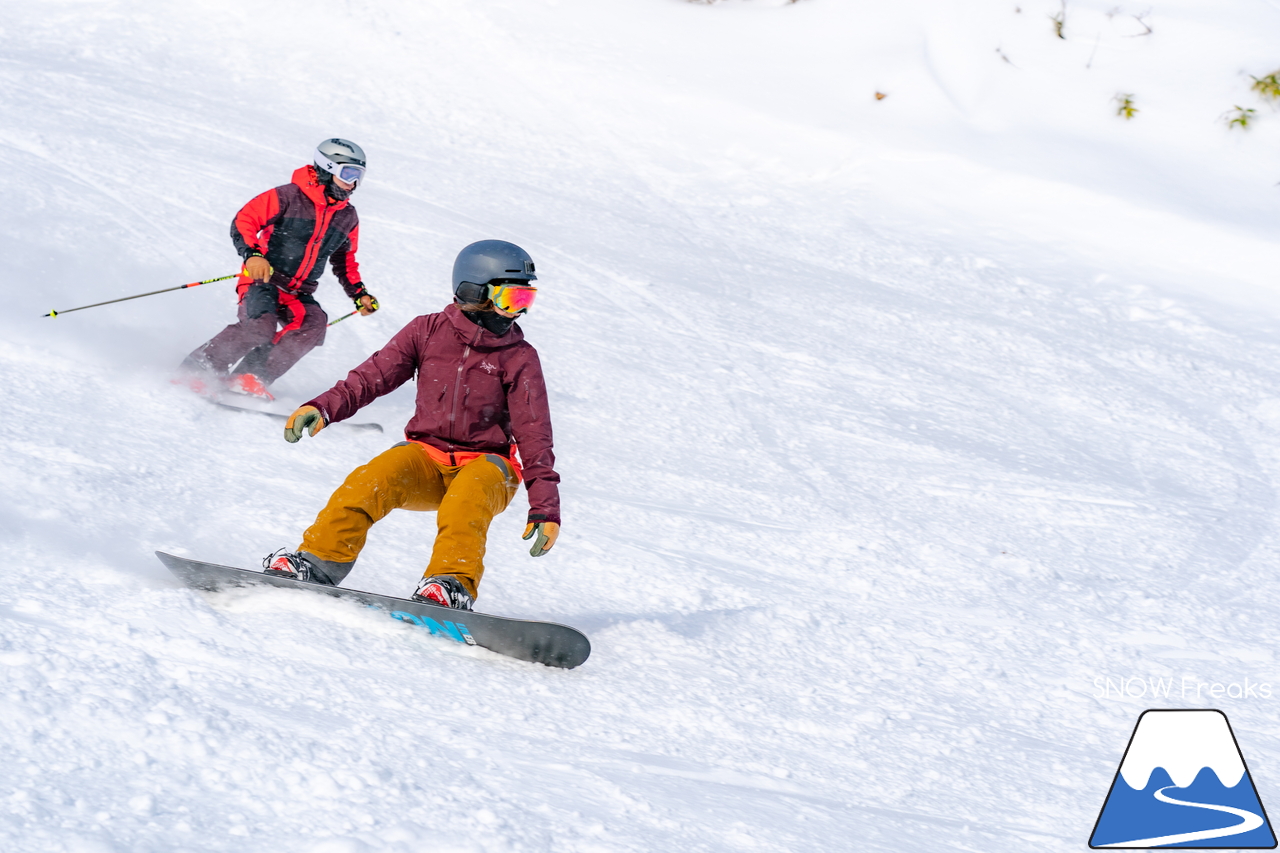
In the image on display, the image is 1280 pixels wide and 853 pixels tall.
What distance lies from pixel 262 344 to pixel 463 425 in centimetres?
292

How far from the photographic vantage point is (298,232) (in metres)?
6.15

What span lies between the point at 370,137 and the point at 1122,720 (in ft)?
35.1

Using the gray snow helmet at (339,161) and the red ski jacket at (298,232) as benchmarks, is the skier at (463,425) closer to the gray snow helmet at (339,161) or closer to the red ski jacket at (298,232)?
the gray snow helmet at (339,161)

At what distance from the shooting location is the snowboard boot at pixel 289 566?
3551 mm

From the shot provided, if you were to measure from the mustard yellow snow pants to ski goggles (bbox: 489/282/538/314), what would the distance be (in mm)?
584

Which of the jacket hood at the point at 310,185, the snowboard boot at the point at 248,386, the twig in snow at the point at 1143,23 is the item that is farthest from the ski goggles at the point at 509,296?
the twig in snow at the point at 1143,23

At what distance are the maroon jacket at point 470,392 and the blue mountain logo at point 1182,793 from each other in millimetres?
2278

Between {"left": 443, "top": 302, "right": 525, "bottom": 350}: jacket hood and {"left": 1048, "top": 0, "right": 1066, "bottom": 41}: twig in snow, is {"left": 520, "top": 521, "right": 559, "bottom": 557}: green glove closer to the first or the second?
{"left": 443, "top": 302, "right": 525, "bottom": 350}: jacket hood

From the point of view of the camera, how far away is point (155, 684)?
2715 millimetres

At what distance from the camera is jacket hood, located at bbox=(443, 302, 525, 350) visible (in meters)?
3.98

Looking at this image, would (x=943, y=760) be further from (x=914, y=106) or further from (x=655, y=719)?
(x=914, y=106)

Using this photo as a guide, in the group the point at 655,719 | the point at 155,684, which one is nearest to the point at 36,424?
the point at 155,684

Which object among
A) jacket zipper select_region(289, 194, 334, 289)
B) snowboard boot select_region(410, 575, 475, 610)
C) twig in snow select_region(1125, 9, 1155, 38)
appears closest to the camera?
snowboard boot select_region(410, 575, 475, 610)

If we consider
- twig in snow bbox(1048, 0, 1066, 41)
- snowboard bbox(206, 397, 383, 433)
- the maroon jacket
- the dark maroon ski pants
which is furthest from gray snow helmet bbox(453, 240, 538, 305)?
twig in snow bbox(1048, 0, 1066, 41)
